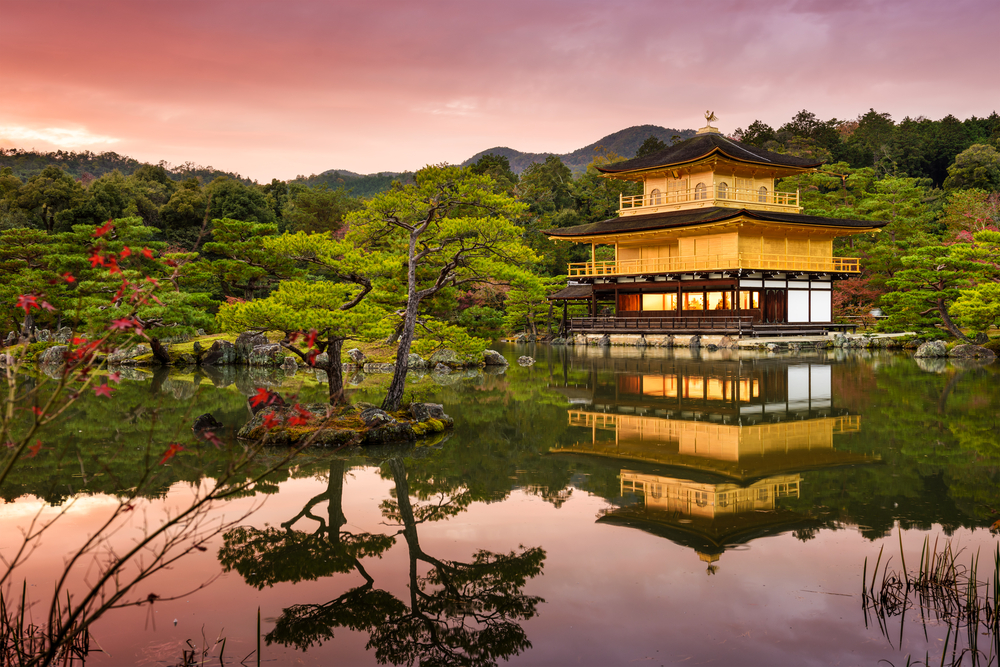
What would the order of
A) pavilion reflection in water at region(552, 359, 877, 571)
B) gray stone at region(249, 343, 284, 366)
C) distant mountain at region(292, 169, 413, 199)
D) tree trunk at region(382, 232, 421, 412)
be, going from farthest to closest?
distant mountain at region(292, 169, 413, 199) < gray stone at region(249, 343, 284, 366) < tree trunk at region(382, 232, 421, 412) < pavilion reflection in water at region(552, 359, 877, 571)

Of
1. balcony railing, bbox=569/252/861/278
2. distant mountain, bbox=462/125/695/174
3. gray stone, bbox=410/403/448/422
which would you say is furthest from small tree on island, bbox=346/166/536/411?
distant mountain, bbox=462/125/695/174

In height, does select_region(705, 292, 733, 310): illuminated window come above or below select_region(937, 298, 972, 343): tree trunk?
above

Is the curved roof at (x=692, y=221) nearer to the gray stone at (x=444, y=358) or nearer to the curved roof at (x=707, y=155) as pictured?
the curved roof at (x=707, y=155)

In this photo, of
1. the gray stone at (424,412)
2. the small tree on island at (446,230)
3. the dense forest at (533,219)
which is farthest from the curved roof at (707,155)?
the gray stone at (424,412)

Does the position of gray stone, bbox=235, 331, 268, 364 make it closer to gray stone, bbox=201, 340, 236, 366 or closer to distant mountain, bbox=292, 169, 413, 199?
gray stone, bbox=201, 340, 236, 366

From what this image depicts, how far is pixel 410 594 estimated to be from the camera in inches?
213

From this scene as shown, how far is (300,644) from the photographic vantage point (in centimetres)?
469

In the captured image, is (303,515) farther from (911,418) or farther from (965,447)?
(911,418)

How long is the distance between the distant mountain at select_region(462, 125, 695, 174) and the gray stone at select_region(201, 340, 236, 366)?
424 ft

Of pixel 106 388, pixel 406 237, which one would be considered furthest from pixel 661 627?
pixel 406 237

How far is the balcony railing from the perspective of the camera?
34312 millimetres

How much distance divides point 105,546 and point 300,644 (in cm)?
276

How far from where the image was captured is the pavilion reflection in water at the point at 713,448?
7.09 meters

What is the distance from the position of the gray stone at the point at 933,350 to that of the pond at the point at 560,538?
51.7ft
